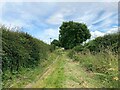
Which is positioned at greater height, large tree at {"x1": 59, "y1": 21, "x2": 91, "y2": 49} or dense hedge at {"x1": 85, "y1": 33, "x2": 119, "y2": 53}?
large tree at {"x1": 59, "y1": 21, "x2": 91, "y2": 49}

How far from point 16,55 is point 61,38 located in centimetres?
4039

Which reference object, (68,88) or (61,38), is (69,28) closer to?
(61,38)

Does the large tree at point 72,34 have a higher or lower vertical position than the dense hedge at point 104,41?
higher

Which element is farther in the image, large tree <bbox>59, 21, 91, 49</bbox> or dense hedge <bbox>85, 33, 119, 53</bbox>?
large tree <bbox>59, 21, 91, 49</bbox>

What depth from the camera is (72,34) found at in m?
49.2

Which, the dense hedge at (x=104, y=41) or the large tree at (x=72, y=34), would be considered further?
the large tree at (x=72, y=34)

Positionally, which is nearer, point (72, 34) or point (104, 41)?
point (104, 41)

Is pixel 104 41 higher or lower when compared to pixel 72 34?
lower

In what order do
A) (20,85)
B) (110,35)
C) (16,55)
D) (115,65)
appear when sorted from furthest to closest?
(110,35) < (16,55) < (115,65) < (20,85)

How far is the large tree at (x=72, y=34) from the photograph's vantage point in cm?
4788

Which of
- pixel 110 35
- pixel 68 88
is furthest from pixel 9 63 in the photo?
pixel 110 35

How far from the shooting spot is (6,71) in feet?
25.6

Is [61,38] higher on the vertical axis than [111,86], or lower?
higher

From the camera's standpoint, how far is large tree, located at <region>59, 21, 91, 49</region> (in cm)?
4788
